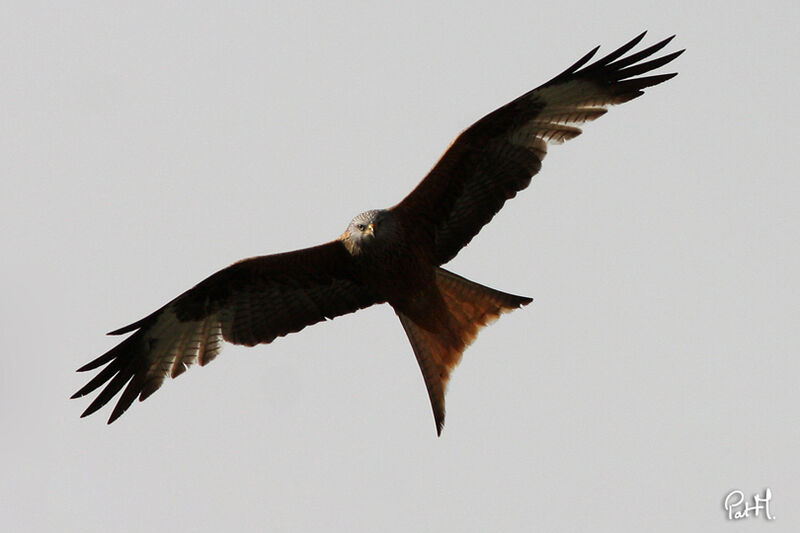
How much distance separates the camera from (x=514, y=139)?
11.4m

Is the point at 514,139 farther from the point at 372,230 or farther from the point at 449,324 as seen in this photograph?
the point at 449,324

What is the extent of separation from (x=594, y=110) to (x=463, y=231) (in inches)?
59.6

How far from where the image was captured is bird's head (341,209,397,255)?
11.2 meters

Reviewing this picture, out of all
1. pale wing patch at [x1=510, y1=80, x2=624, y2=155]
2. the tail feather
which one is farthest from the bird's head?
pale wing patch at [x1=510, y1=80, x2=624, y2=155]

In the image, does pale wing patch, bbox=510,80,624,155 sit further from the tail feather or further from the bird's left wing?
the bird's left wing

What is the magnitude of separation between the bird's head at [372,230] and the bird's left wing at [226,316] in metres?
A: 0.39

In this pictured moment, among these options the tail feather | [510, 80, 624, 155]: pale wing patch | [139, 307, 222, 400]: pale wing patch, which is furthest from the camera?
[139, 307, 222, 400]: pale wing patch

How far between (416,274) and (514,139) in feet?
4.63

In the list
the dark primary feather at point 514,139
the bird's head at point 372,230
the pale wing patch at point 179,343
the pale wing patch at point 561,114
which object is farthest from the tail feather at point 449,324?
the pale wing patch at point 179,343

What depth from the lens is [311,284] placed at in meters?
11.9

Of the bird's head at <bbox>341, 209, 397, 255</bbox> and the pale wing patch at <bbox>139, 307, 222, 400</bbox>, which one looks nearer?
the bird's head at <bbox>341, 209, 397, 255</bbox>

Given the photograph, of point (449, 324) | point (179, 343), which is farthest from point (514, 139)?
point (179, 343)

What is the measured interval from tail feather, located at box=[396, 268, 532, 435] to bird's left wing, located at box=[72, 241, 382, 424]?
0.53m

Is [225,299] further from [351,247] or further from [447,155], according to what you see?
[447,155]
